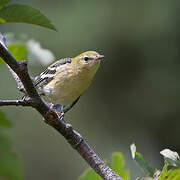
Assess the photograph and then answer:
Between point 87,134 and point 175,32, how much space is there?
4.45 meters

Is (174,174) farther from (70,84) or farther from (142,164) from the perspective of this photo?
(70,84)

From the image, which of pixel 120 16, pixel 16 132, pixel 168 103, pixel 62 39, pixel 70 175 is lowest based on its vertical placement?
pixel 70 175

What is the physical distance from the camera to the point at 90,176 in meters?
2.02

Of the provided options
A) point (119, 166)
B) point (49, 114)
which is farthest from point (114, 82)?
point (49, 114)

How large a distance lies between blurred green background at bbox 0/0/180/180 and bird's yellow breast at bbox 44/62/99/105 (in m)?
7.69

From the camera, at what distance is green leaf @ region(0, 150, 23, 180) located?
6.15ft

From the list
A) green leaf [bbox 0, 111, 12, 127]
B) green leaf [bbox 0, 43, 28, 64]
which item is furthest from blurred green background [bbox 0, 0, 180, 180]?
green leaf [bbox 0, 111, 12, 127]

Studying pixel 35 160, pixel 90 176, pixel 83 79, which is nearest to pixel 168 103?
pixel 35 160

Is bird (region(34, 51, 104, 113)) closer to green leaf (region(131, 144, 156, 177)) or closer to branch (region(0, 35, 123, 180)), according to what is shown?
branch (region(0, 35, 123, 180))

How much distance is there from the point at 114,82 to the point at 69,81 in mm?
8891

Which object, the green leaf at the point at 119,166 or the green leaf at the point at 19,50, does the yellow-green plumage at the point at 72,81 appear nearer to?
the green leaf at the point at 19,50

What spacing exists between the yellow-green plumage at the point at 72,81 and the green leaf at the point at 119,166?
77.0 inches

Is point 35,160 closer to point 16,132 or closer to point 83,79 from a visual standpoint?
point 16,132

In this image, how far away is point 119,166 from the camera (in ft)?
6.88
